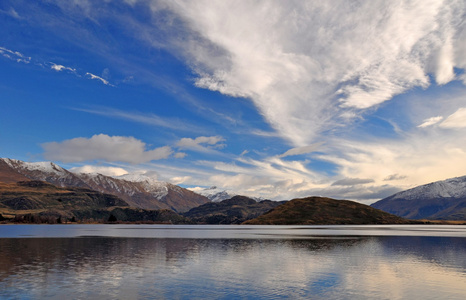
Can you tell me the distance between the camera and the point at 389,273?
6181 centimetres

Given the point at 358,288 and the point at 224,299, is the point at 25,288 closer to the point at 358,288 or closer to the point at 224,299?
the point at 224,299

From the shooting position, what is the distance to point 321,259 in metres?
81.8

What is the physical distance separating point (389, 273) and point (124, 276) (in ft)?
146

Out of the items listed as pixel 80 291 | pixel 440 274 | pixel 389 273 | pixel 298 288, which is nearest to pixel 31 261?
pixel 80 291

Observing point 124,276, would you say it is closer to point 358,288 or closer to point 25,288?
point 25,288

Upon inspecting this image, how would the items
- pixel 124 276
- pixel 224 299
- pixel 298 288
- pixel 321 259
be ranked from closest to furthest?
pixel 224 299
pixel 298 288
pixel 124 276
pixel 321 259

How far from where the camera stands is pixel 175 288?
48188 mm

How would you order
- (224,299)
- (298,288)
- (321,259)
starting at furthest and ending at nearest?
(321,259) < (298,288) < (224,299)

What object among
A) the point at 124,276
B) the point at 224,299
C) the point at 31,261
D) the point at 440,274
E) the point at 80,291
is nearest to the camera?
the point at 224,299

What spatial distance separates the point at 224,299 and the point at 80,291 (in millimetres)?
18696

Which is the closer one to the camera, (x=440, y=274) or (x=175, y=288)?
(x=175, y=288)

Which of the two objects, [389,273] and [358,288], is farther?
[389,273]

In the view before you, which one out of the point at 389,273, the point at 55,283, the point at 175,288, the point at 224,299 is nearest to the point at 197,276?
the point at 175,288

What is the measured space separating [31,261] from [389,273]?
233 feet
